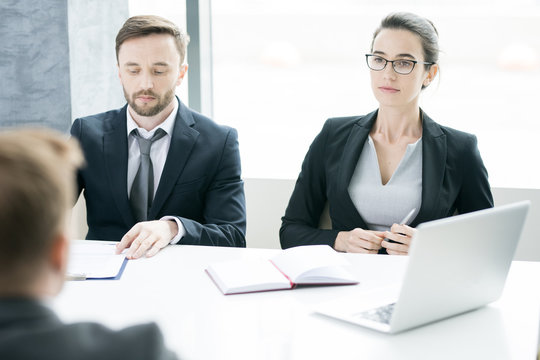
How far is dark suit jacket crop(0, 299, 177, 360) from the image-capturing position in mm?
729

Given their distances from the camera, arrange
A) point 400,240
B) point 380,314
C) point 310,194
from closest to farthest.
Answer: point 380,314 < point 400,240 < point 310,194

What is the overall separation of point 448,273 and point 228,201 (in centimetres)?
112

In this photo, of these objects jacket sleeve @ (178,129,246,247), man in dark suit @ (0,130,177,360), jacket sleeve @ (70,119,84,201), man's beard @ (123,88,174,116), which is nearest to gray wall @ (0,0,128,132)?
jacket sleeve @ (70,119,84,201)

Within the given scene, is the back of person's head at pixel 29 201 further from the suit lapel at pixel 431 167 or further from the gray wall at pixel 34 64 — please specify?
the gray wall at pixel 34 64

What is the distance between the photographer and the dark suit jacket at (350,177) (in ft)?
7.70

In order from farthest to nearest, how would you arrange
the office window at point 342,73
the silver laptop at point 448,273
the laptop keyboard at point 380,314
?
the office window at point 342,73 → the laptop keyboard at point 380,314 → the silver laptop at point 448,273

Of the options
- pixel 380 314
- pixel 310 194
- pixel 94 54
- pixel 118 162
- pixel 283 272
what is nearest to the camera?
pixel 380 314

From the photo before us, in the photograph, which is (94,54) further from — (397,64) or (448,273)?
(448,273)

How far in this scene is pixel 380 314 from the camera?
1522 millimetres

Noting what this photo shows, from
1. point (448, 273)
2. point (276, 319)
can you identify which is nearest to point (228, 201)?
point (276, 319)

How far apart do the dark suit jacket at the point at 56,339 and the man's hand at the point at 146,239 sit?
1.12 m

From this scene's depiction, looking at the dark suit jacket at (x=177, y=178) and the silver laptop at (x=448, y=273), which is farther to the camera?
the dark suit jacket at (x=177, y=178)

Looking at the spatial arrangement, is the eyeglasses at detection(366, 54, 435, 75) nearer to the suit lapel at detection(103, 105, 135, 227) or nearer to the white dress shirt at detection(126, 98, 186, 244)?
the white dress shirt at detection(126, 98, 186, 244)

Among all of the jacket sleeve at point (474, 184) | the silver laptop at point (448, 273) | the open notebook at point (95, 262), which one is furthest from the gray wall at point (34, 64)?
the silver laptop at point (448, 273)
